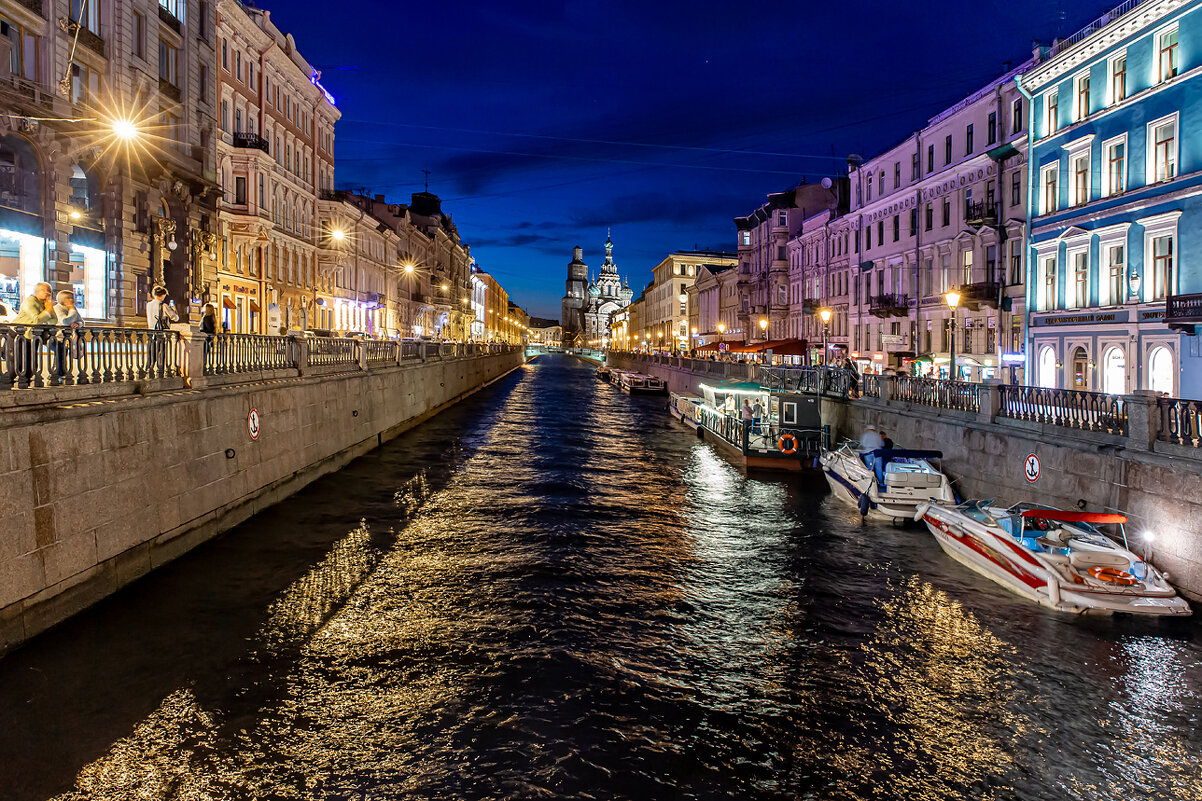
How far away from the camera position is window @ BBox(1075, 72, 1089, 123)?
2747 cm

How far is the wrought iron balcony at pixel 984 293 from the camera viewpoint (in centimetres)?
3281

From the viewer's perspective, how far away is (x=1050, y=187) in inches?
1172

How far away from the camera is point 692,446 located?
→ 117 feet

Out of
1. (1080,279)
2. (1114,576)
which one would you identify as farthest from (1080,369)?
(1114,576)

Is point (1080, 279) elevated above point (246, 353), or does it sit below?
above

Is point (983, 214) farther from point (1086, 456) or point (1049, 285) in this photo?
point (1086, 456)

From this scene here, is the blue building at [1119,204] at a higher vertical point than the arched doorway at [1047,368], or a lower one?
higher

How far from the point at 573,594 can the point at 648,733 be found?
4.87 m

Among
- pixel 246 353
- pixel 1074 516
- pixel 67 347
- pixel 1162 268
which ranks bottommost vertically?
pixel 1074 516

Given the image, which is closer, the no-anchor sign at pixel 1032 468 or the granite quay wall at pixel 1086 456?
the granite quay wall at pixel 1086 456

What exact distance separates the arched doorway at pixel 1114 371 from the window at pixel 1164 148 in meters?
5.74

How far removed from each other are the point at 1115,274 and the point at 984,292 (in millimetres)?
6975

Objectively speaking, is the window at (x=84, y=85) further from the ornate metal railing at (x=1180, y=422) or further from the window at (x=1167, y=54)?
the window at (x=1167, y=54)

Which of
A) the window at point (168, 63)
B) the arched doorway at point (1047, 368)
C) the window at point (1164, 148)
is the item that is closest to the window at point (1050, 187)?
the window at point (1164, 148)
